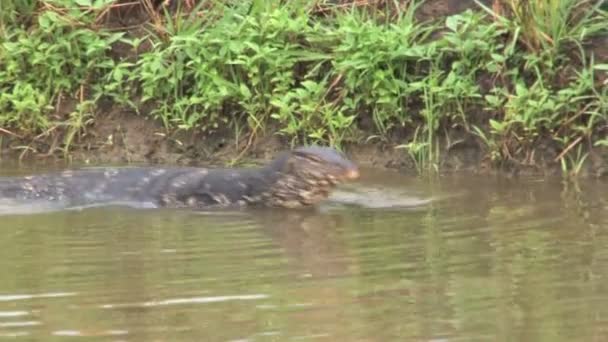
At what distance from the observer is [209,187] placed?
955 cm

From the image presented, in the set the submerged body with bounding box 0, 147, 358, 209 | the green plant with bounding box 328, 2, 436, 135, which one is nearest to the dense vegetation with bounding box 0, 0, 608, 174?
the green plant with bounding box 328, 2, 436, 135

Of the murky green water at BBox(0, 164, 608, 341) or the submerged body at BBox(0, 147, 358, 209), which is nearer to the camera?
the murky green water at BBox(0, 164, 608, 341)

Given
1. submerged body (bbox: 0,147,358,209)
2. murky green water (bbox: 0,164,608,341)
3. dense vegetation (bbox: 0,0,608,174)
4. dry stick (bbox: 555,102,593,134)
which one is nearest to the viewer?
murky green water (bbox: 0,164,608,341)

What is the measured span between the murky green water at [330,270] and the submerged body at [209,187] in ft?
0.59

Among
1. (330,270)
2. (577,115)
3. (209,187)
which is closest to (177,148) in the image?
(209,187)

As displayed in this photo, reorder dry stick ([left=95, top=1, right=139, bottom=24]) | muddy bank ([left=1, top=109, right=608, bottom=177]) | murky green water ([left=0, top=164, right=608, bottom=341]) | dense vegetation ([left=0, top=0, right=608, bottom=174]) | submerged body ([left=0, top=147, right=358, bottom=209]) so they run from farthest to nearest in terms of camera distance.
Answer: dry stick ([left=95, top=1, right=139, bottom=24])
muddy bank ([left=1, top=109, right=608, bottom=177])
dense vegetation ([left=0, top=0, right=608, bottom=174])
submerged body ([left=0, top=147, right=358, bottom=209])
murky green water ([left=0, top=164, right=608, bottom=341])

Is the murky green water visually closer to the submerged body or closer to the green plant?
the submerged body

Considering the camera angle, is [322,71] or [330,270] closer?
[330,270]

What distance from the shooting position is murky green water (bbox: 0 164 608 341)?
5820mm

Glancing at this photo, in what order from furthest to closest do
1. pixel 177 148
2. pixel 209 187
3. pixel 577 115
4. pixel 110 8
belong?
pixel 110 8 < pixel 177 148 < pixel 577 115 < pixel 209 187

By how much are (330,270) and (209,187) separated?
264 centimetres

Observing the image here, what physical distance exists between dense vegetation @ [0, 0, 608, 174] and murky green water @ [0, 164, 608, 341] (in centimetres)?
72

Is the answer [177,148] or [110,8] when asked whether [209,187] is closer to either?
[177,148]

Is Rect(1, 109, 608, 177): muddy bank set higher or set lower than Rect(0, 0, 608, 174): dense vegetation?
lower
